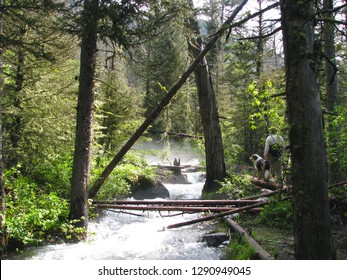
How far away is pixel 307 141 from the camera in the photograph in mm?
3430

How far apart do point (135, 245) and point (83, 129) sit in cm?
302

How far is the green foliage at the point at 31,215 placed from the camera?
624 centimetres

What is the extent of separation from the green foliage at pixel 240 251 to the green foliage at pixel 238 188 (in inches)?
149

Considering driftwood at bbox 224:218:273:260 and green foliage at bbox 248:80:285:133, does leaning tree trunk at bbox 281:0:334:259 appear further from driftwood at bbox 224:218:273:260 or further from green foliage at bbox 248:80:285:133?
green foliage at bbox 248:80:285:133

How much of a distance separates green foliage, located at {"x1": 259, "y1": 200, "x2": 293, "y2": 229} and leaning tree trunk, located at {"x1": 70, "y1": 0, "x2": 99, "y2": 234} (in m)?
4.48

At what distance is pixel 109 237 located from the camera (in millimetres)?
7824

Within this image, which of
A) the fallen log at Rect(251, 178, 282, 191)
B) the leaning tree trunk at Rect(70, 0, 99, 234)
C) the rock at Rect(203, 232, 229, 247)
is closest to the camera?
the rock at Rect(203, 232, 229, 247)

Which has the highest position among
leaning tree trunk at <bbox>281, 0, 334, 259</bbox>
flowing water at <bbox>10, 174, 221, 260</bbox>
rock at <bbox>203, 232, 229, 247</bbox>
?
leaning tree trunk at <bbox>281, 0, 334, 259</bbox>

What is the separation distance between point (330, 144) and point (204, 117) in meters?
4.58

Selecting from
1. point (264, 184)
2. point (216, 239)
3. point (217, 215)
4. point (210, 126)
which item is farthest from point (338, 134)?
point (216, 239)

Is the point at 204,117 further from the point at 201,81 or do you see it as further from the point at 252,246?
the point at 252,246

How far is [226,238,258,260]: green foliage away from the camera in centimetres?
512

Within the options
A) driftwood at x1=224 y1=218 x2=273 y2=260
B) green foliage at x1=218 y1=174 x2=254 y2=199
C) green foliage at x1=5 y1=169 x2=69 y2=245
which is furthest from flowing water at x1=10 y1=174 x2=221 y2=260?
green foliage at x1=218 y1=174 x2=254 y2=199
